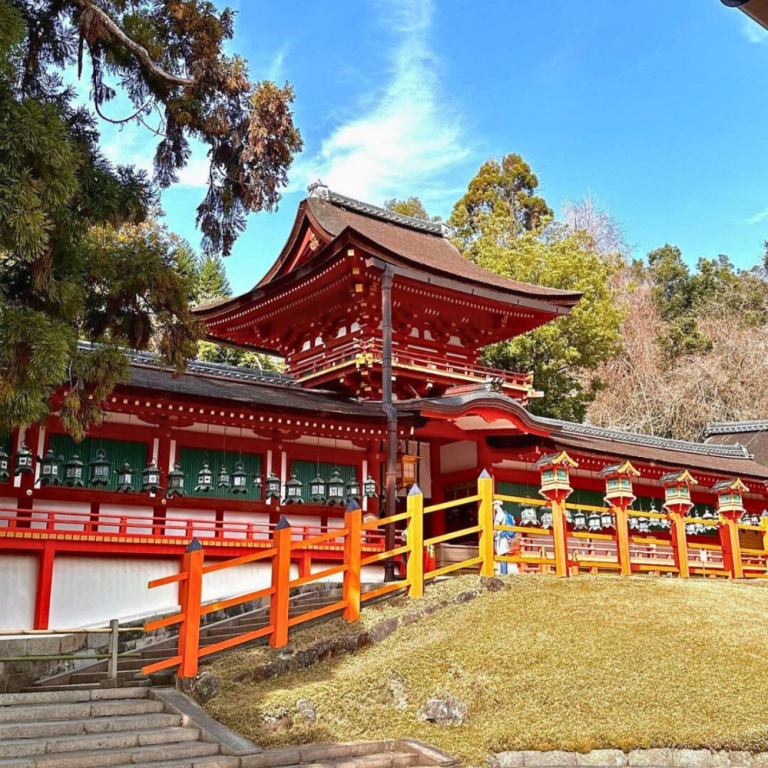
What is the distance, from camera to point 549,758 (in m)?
7.84

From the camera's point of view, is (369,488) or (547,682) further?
(369,488)

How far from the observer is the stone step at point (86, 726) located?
7.88 metres

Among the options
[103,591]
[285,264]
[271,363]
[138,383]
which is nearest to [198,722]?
[103,591]

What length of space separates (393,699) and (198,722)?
2058 mm

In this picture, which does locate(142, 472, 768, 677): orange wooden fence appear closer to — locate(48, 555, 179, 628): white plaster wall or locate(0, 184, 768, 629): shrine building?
locate(48, 555, 179, 628): white plaster wall

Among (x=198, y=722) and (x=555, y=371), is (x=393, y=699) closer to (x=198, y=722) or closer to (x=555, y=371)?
(x=198, y=722)

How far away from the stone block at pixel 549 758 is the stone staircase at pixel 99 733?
272cm

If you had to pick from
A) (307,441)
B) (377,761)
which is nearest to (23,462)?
(307,441)

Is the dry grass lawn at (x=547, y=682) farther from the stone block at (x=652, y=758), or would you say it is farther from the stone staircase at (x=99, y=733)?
the stone staircase at (x=99, y=733)

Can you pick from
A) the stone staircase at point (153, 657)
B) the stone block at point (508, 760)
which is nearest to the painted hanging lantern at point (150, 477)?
the stone staircase at point (153, 657)

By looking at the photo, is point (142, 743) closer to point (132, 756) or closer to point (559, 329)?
point (132, 756)

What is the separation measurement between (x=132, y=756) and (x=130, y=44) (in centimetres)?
792

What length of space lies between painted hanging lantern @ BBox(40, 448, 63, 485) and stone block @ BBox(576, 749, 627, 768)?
9206mm

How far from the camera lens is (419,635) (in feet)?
34.9
